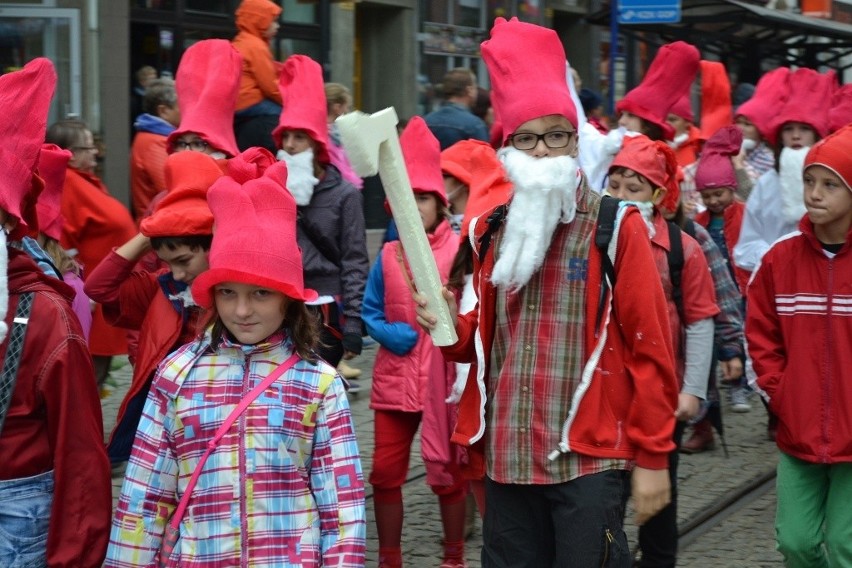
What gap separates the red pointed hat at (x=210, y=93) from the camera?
20.3ft

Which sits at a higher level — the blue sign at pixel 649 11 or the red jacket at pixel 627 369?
the blue sign at pixel 649 11

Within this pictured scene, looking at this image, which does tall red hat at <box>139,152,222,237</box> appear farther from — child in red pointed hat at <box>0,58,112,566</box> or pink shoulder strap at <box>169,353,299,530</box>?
pink shoulder strap at <box>169,353,299,530</box>

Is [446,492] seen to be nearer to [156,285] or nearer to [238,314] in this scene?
[156,285]

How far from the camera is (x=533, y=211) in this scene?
12.3 feet

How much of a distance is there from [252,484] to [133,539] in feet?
1.09

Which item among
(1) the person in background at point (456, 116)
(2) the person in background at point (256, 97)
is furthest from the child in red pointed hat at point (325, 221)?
(1) the person in background at point (456, 116)

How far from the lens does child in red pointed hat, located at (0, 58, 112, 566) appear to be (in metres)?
3.51

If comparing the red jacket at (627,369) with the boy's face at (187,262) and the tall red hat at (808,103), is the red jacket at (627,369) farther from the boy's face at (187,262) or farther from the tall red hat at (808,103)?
the tall red hat at (808,103)

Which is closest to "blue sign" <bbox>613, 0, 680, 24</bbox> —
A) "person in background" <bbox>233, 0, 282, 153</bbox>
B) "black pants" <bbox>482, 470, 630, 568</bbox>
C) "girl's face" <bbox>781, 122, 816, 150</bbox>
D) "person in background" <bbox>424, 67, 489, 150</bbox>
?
"person in background" <bbox>424, 67, 489, 150</bbox>

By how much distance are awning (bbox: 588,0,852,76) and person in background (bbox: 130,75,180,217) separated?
9155 mm

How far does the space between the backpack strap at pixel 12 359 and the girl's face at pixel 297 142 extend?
3063 mm

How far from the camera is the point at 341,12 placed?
15258 millimetres

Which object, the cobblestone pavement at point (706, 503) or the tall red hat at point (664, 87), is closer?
the cobblestone pavement at point (706, 503)

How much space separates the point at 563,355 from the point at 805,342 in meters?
1.40
